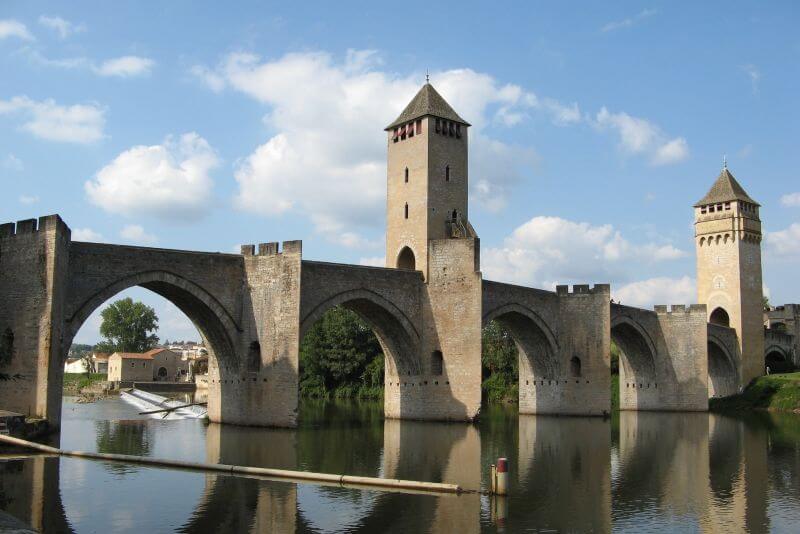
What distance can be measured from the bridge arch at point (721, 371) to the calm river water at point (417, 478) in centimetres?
1830

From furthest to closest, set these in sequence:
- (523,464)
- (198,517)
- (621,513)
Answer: (523,464) < (621,513) < (198,517)

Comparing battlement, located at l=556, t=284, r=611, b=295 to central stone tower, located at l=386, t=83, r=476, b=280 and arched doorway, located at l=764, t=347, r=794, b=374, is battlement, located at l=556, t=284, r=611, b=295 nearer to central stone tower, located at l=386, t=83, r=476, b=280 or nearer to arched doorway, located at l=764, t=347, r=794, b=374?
central stone tower, located at l=386, t=83, r=476, b=280

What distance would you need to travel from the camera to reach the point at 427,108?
33.8m

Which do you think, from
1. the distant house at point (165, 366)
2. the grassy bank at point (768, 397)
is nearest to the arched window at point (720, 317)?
the grassy bank at point (768, 397)

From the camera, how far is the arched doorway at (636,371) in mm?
42594

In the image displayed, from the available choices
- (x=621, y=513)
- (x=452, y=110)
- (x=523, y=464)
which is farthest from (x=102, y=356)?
(x=621, y=513)

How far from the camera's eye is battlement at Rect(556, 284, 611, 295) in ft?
121

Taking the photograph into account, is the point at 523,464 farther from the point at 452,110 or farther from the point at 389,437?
the point at 452,110

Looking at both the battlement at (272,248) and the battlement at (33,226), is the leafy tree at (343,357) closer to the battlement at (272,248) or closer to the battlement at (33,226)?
the battlement at (272,248)

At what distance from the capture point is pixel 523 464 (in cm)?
1931

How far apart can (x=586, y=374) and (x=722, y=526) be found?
969 inches

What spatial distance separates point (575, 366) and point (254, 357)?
1650 cm

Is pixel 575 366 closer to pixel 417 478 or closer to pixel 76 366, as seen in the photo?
pixel 417 478

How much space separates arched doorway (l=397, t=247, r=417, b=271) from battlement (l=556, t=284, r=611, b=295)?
792cm
